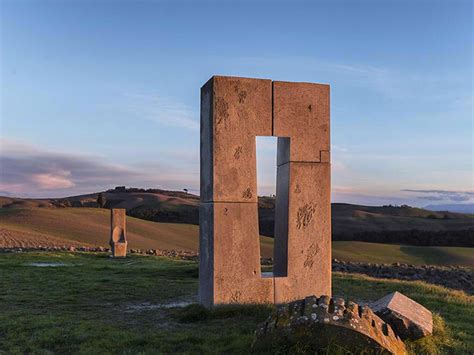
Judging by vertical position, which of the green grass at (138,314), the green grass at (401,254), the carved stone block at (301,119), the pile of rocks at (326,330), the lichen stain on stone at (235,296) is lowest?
the green grass at (401,254)

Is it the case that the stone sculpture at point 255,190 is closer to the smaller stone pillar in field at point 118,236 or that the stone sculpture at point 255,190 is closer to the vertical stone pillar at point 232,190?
the vertical stone pillar at point 232,190

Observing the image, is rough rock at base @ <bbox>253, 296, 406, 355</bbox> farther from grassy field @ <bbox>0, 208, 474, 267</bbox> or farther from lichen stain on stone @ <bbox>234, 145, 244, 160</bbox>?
grassy field @ <bbox>0, 208, 474, 267</bbox>

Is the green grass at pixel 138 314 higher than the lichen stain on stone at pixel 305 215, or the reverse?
the lichen stain on stone at pixel 305 215

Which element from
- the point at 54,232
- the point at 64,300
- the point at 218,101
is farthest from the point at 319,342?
the point at 54,232

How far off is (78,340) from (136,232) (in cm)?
3655

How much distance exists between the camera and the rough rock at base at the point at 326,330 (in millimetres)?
6281

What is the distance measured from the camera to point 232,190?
10.1m

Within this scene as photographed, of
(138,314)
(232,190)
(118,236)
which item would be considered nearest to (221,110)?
(232,190)

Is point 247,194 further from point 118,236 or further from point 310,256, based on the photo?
point 118,236

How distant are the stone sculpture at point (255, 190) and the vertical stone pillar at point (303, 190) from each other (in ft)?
0.06

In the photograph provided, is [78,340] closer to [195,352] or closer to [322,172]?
[195,352]

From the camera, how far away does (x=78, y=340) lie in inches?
302

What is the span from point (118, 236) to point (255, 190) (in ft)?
52.5

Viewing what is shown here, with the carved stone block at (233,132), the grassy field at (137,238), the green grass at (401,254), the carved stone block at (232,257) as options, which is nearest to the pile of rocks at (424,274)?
the carved stone block at (232,257)
